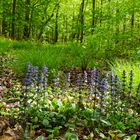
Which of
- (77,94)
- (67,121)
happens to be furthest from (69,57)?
(67,121)

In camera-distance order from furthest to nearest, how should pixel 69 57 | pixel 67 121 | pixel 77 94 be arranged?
pixel 69 57
pixel 77 94
pixel 67 121

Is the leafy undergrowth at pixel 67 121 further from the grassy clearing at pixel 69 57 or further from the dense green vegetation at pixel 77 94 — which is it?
the grassy clearing at pixel 69 57

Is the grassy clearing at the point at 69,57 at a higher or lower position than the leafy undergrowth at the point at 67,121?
higher

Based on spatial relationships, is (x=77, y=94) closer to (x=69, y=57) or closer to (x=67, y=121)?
(x=67, y=121)

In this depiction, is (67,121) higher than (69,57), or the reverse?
(69,57)

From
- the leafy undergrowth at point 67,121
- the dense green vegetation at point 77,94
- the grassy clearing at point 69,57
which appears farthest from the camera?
the grassy clearing at point 69,57

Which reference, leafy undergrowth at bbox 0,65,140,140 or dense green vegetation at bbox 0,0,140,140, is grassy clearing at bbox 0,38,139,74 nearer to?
dense green vegetation at bbox 0,0,140,140

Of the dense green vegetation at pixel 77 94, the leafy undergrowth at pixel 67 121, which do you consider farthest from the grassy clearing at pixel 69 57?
the leafy undergrowth at pixel 67 121

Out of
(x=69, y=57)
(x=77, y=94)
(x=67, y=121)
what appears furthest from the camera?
(x=69, y=57)

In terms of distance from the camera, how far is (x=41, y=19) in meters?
19.5

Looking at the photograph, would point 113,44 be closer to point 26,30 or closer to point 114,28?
point 114,28

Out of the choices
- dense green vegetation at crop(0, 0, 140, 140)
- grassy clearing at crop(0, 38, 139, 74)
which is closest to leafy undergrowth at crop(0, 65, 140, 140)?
dense green vegetation at crop(0, 0, 140, 140)

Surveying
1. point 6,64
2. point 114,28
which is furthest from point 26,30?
point 6,64

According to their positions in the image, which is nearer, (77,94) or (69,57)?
(77,94)
